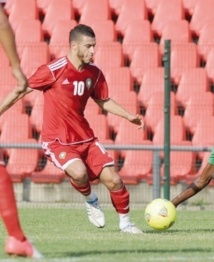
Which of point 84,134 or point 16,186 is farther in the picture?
point 16,186

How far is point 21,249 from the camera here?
6879 mm

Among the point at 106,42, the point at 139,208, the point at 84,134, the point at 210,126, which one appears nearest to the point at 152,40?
the point at 106,42

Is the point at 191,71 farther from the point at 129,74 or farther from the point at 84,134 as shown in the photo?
the point at 84,134

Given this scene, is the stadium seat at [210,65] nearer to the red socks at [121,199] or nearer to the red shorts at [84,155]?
the red shorts at [84,155]

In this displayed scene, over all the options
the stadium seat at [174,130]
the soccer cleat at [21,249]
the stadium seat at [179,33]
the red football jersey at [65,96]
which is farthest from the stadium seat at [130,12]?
the soccer cleat at [21,249]

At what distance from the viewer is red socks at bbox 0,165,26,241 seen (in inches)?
274

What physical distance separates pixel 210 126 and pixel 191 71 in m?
→ 1.19

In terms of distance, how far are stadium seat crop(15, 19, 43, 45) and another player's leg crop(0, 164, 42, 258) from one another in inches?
438

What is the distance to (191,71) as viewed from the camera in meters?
16.9

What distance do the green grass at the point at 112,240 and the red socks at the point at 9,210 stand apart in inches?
7.6

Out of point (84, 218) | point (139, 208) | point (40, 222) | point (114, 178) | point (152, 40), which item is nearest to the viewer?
point (114, 178)

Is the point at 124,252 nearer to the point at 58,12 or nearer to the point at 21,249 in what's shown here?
the point at 21,249

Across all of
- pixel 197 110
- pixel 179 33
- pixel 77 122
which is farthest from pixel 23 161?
pixel 77 122

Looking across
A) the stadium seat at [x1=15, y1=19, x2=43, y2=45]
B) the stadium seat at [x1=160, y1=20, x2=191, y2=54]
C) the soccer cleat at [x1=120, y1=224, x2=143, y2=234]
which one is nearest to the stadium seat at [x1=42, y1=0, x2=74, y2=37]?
the stadium seat at [x1=15, y1=19, x2=43, y2=45]
